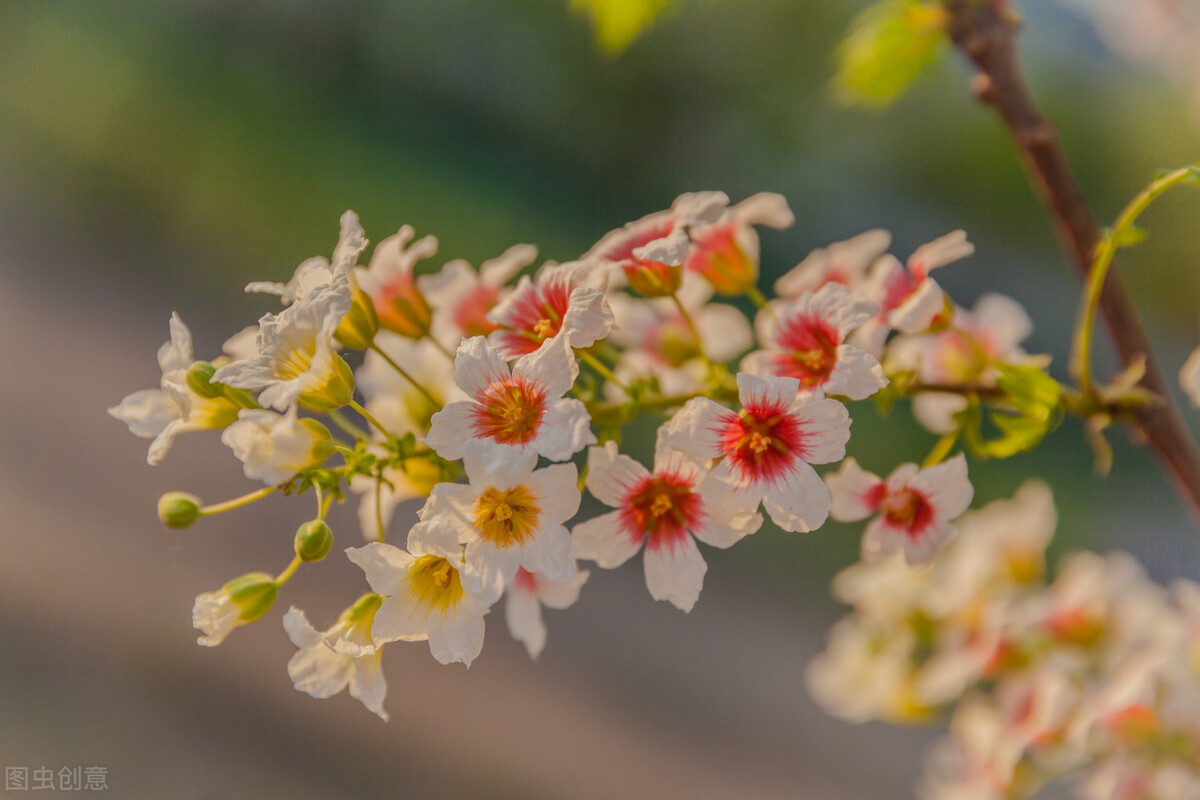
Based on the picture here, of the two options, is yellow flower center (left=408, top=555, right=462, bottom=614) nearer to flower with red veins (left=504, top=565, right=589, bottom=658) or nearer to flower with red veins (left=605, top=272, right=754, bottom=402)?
flower with red veins (left=504, top=565, right=589, bottom=658)

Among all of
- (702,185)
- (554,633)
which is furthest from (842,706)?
(702,185)

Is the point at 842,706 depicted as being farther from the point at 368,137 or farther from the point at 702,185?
the point at 368,137

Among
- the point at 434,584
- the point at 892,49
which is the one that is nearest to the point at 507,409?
the point at 434,584

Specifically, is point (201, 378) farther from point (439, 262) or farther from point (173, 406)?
point (439, 262)

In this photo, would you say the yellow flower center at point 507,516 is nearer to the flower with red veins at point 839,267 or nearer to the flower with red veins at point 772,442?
the flower with red veins at point 772,442

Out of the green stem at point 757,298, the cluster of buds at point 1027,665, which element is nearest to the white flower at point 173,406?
the green stem at point 757,298

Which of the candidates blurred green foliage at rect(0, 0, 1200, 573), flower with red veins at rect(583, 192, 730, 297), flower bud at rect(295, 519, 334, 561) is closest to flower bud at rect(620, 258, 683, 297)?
flower with red veins at rect(583, 192, 730, 297)
